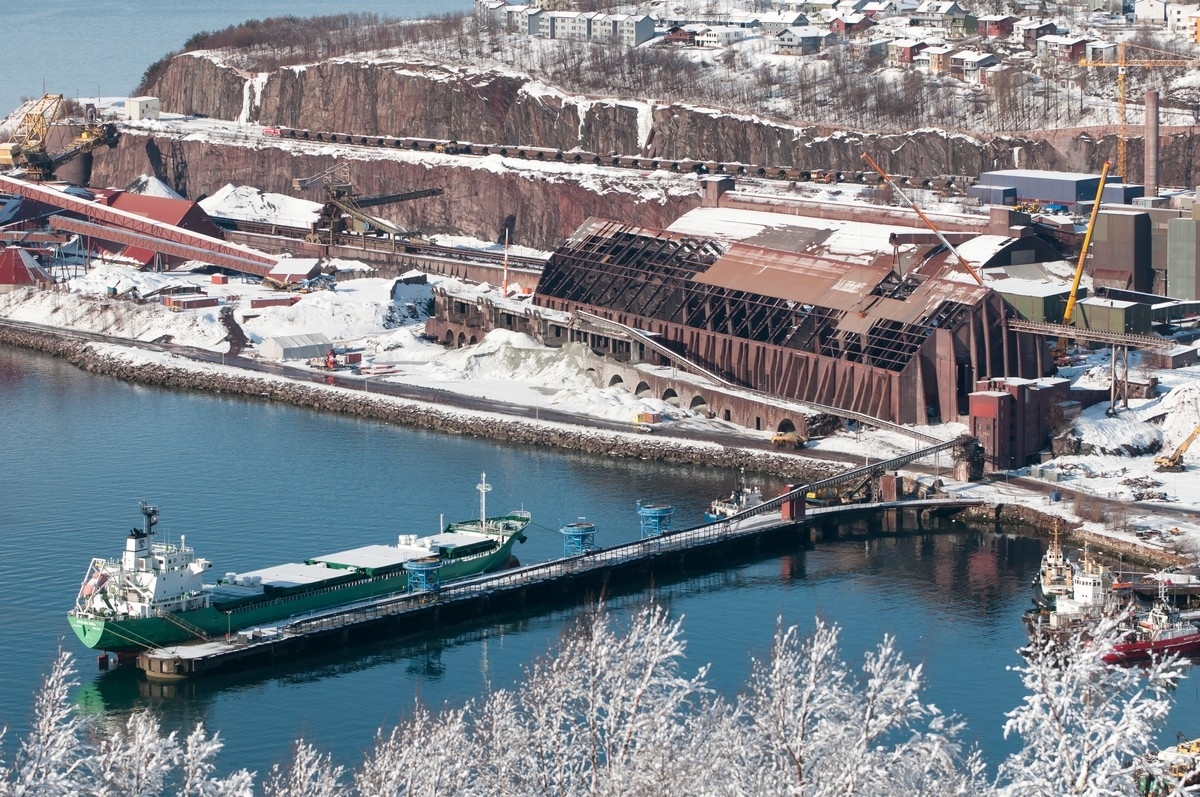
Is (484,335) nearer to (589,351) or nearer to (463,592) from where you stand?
(589,351)

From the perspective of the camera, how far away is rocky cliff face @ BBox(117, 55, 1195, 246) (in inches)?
3164

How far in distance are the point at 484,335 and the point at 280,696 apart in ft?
96.0

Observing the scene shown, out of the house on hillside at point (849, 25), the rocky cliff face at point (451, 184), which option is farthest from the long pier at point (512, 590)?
the house on hillside at point (849, 25)

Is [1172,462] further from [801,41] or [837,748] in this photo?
[801,41]

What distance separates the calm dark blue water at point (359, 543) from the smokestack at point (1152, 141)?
89.7 feet

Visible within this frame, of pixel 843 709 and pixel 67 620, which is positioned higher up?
pixel 843 709

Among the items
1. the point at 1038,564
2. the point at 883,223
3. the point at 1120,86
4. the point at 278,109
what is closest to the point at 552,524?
the point at 1038,564

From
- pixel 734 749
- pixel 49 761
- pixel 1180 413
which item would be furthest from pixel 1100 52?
pixel 49 761

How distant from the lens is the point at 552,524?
149 ft

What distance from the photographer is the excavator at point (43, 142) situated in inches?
3612

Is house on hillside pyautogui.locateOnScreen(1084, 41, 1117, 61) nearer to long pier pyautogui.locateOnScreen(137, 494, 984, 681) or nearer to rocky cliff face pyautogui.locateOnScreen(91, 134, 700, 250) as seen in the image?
rocky cliff face pyautogui.locateOnScreen(91, 134, 700, 250)

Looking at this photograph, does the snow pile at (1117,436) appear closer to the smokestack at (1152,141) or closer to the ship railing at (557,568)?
the ship railing at (557,568)

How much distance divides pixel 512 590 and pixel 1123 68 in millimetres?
47541

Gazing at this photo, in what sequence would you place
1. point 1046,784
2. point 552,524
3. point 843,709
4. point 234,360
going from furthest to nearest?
point 234,360 → point 552,524 → point 843,709 → point 1046,784
